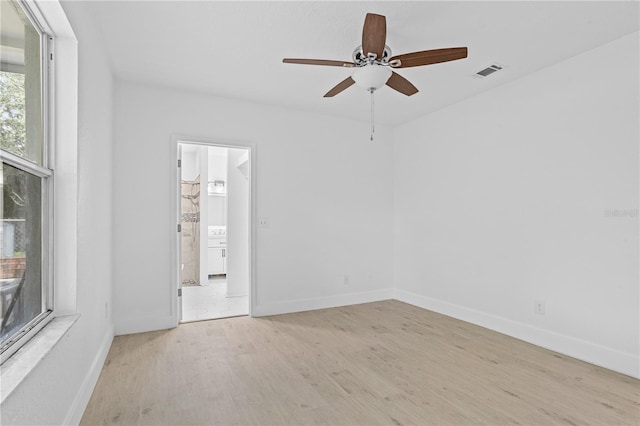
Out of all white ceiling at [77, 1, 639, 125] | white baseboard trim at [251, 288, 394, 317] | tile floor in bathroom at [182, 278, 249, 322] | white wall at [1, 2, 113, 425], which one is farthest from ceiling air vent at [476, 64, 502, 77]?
tile floor in bathroom at [182, 278, 249, 322]

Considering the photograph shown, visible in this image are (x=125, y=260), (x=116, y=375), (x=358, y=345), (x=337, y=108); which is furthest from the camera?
(x=337, y=108)

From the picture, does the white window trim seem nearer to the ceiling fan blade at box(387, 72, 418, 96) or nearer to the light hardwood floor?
the light hardwood floor

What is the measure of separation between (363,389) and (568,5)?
297 cm

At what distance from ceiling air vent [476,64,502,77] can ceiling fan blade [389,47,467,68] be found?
1.19 meters

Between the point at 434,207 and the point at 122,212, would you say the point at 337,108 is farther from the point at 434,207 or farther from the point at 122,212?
the point at 122,212

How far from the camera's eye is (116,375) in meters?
2.61

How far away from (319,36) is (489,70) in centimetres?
173

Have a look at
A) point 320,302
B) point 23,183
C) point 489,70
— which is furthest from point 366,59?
point 320,302

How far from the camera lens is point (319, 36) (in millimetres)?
2727

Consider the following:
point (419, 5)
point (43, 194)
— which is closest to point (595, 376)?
point (419, 5)

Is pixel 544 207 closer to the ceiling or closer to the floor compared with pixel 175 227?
closer to the ceiling

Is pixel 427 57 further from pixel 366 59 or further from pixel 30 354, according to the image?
pixel 30 354

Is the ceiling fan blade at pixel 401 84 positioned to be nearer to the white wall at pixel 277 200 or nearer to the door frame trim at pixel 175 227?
the white wall at pixel 277 200

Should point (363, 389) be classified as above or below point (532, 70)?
below
